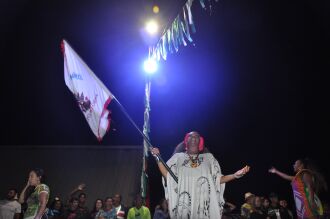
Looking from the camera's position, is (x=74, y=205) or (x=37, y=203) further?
(x=74, y=205)

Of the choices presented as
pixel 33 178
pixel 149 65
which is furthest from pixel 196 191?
pixel 149 65

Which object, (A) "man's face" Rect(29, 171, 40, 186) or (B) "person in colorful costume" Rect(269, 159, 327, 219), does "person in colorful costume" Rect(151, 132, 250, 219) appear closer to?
(B) "person in colorful costume" Rect(269, 159, 327, 219)

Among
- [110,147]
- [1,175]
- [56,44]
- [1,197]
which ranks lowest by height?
[1,197]

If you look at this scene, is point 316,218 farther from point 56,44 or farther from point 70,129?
point 70,129

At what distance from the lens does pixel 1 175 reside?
12.6m

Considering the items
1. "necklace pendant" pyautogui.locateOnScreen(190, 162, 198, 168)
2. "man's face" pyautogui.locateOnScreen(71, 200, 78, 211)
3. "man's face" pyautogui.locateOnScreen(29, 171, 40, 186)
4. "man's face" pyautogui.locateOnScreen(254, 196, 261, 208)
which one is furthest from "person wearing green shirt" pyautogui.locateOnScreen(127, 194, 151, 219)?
"necklace pendant" pyautogui.locateOnScreen(190, 162, 198, 168)

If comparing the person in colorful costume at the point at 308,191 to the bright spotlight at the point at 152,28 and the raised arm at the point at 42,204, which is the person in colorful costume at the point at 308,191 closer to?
the raised arm at the point at 42,204

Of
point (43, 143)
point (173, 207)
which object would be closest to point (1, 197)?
point (43, 143)

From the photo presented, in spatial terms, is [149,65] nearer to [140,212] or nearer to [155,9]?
[155,9]

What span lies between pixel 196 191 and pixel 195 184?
9cm

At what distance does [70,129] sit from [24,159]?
2102mm

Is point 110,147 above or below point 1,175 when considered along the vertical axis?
above

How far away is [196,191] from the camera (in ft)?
14.7

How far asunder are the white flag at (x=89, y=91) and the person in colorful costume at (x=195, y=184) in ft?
4.41
